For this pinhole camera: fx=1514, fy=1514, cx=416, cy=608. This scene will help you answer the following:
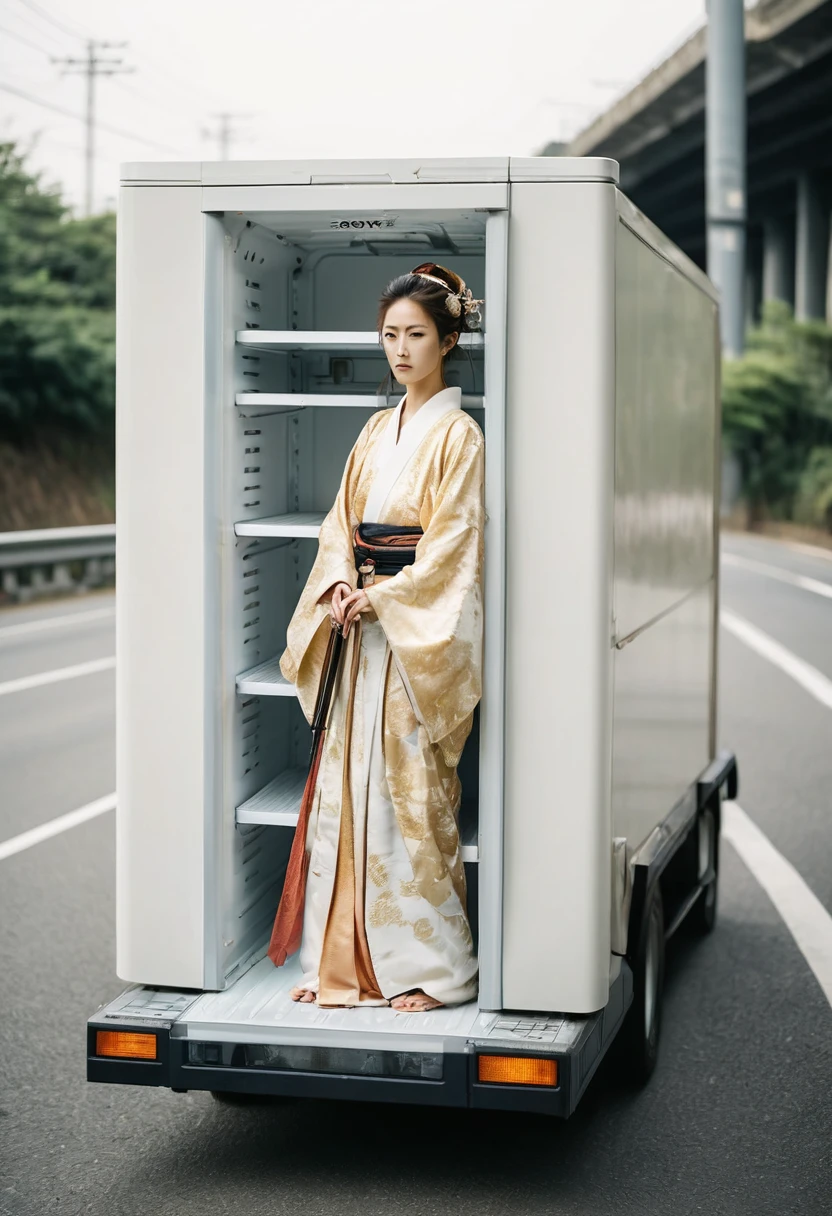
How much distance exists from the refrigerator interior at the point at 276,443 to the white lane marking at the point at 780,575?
15.8 m

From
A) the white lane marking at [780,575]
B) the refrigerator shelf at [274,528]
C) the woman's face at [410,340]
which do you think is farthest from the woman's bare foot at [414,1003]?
the white lane marking at [780,575]

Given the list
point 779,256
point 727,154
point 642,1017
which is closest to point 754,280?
point 779,256

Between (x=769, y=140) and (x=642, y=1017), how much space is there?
134 feet

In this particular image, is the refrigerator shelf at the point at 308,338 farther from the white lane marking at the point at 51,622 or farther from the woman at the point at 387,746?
the white lane marking at the point at 51,622

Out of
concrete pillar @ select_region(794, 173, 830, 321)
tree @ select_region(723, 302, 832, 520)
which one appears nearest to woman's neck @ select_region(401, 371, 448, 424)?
tree @ select_region(723, 302, 832, 520)

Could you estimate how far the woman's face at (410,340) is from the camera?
4.43 m

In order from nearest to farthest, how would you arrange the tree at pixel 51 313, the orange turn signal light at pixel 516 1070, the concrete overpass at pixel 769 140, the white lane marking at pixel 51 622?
the orange turn signal light at pixel 516 1070, the white lane marking at pixel 51 622, the tree at pixel 51 313, the concrete overpass at pixel 769 140

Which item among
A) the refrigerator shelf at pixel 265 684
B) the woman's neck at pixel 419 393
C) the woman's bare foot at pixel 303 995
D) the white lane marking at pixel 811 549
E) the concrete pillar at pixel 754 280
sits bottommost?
the woman's bare foot at pixel 303 995

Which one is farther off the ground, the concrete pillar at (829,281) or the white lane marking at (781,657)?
the concrete pillar at (829,281)

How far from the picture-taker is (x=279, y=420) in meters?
5.16

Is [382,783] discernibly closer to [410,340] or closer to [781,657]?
[410,340]

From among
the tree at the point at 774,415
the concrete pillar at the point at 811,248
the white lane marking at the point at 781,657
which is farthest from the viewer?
the concrete pillar at the point at 811,248

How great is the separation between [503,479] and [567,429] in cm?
23

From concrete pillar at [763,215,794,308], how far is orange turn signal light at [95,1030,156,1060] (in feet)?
159
